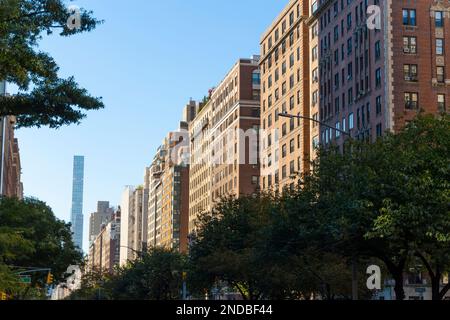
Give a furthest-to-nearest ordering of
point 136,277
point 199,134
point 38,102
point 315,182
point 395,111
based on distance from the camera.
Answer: point 199,134 < point 136,277 < point 395,111 < point 315,182 < point 38,102

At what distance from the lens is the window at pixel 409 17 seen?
88.4 meters

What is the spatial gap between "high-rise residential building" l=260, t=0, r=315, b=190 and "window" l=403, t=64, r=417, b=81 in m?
21.5

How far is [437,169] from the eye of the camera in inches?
1371

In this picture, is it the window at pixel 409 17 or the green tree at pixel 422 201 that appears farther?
the window at pixel 409 17

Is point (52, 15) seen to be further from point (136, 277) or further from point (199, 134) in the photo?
point (199, 134)

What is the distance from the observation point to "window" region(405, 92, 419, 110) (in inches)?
3364

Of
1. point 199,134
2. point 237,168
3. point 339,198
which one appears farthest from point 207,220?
point 199,134

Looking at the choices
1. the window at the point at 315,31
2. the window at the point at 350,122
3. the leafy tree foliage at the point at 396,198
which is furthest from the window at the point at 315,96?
the leafy tree foliage at the point at 396,198

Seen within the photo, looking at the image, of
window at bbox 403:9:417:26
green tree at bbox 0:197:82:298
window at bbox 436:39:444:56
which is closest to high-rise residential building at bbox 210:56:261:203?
window at bbox 403:9:417:26

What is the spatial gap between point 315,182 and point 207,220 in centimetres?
2613

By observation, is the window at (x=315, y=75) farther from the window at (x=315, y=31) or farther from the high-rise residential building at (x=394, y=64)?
the high-rise residential building at (x=394, y=64)

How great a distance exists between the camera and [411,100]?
85.9m

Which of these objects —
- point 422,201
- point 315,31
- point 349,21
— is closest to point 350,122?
point 349,21
